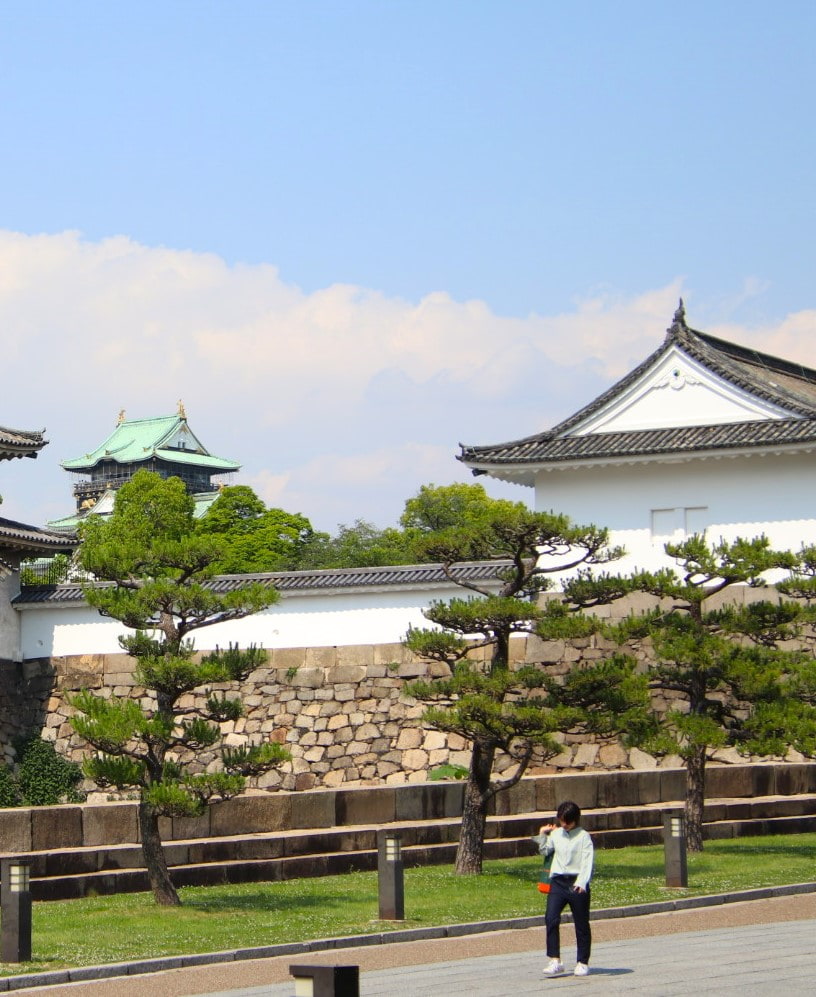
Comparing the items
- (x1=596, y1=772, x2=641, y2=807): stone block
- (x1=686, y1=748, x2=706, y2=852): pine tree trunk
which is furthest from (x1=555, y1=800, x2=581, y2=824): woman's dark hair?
(x1=596, y1=772, x2=641, y2=807): stone block

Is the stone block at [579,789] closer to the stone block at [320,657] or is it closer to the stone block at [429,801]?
the stone block at [429,801]

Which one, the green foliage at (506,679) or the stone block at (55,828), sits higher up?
the green foliage at (506,679)

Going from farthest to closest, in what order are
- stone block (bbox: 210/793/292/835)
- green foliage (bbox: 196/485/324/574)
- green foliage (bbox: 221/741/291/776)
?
green foliage (bbox: 196/485/324/574)
stone block (bbox: 210/793/292/835)
green foliage (bbox: 221/741/291/776)

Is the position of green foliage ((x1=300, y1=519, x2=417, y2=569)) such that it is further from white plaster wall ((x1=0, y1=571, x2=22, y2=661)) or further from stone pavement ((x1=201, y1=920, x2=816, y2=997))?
stone pavement ((x1=201, y1=920, x2=816, y2=997))

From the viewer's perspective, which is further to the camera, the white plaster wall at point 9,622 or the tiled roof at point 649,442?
the white plaster wall at point 9,622

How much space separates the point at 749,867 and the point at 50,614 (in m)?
13.8

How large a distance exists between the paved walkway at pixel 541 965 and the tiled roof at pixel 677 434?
1158cm

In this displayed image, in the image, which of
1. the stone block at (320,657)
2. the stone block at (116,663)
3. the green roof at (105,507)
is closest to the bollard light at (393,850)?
the stone block at (320,657)

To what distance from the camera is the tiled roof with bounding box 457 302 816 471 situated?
2405 centimetres

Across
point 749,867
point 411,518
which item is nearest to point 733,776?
point 749,867

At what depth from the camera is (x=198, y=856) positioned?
55.3 feet

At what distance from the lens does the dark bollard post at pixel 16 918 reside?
11484 millimetres

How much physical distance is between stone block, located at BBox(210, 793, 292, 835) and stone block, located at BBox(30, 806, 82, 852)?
1.76 meters

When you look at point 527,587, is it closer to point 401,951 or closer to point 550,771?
point 401,951
